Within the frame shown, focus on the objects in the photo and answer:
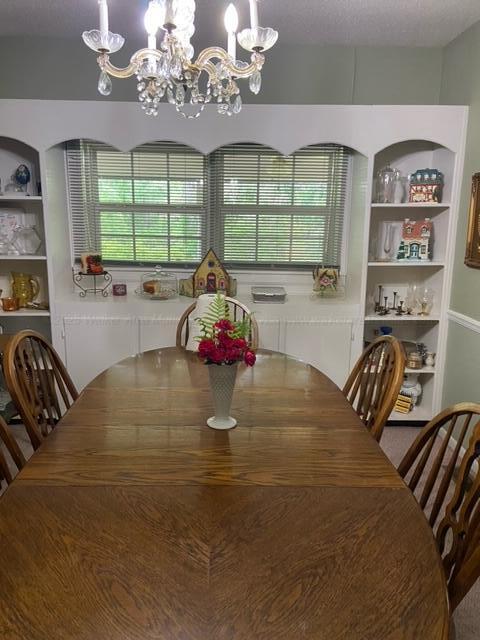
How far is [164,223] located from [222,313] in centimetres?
204

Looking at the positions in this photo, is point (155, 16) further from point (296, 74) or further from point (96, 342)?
point (96, 342)

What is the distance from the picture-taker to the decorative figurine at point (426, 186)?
3023mm

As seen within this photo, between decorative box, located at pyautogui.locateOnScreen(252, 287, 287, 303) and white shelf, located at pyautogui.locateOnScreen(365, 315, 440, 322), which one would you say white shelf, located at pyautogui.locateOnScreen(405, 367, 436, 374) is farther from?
decorative box, located at pyautogui.locateOnScreen(252, 287, 287, 303)

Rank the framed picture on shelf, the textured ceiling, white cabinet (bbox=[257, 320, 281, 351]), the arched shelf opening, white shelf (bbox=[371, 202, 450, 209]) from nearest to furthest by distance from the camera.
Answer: the textured ceiling < the framed picture on shelf < white shelf (bbox=[371, 202, 450, 209]) < white cabinet (bbox=[257, 320, 281, 351]) < the arched shelf opening

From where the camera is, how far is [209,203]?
3449 mm

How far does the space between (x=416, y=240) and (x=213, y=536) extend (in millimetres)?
2618

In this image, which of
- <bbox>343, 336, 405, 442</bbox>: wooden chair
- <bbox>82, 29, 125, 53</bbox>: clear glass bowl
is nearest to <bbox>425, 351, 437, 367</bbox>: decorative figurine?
<bbox>343, 336, 405, 442</bbox>: wooden chair

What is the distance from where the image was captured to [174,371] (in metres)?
2.07

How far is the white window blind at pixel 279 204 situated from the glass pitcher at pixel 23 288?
1.32 metres

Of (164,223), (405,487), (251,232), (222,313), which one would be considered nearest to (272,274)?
(251,232)

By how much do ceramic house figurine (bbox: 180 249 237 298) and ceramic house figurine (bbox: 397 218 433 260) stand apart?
1.17m

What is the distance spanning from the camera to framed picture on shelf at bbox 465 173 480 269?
8.85 feet

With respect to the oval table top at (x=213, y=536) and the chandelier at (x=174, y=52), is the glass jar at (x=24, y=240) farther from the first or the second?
the oval table top at (x=213, y=536)

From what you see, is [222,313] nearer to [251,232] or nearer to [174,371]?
[174,371]
